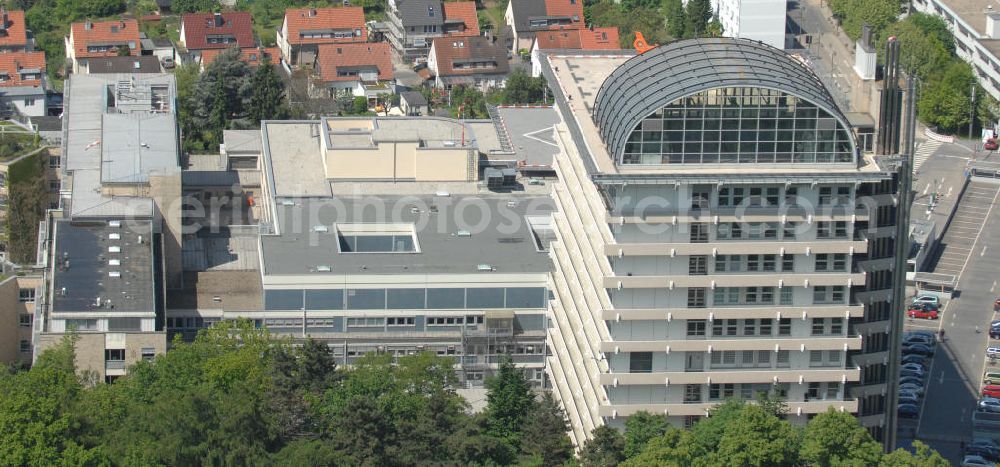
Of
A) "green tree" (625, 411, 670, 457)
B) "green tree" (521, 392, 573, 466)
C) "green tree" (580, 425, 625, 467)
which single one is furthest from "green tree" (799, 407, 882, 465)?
"green tree" (521, 392, 573, 466)

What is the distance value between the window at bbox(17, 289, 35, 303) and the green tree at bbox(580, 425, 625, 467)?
58.2m

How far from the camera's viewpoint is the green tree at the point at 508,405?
163250mm

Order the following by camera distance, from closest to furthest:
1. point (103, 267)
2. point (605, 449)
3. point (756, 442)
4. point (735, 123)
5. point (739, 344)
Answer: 1. point (756, 442)
2. point (735, 123)
3. point (605, 449)
4. point (739, 344)
5. point (103, 267)

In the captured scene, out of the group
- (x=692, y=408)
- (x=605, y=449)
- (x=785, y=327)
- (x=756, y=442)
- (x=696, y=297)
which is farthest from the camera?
(x=692, y=408)

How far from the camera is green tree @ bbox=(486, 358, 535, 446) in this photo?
16325cm

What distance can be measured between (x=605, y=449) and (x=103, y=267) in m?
51.9

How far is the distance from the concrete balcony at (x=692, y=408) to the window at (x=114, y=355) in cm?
4491

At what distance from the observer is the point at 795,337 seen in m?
150

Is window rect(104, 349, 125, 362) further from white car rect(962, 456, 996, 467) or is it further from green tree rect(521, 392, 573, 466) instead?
white car rect(962, 456, 996, 467)

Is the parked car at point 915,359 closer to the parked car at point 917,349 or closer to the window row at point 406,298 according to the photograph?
the parked car at point 917,349

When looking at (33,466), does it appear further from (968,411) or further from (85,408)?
(968,411)

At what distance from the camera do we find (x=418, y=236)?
7495 inches

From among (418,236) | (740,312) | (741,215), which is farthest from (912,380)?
(741,215)

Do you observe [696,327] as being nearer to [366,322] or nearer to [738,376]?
[738,376]
